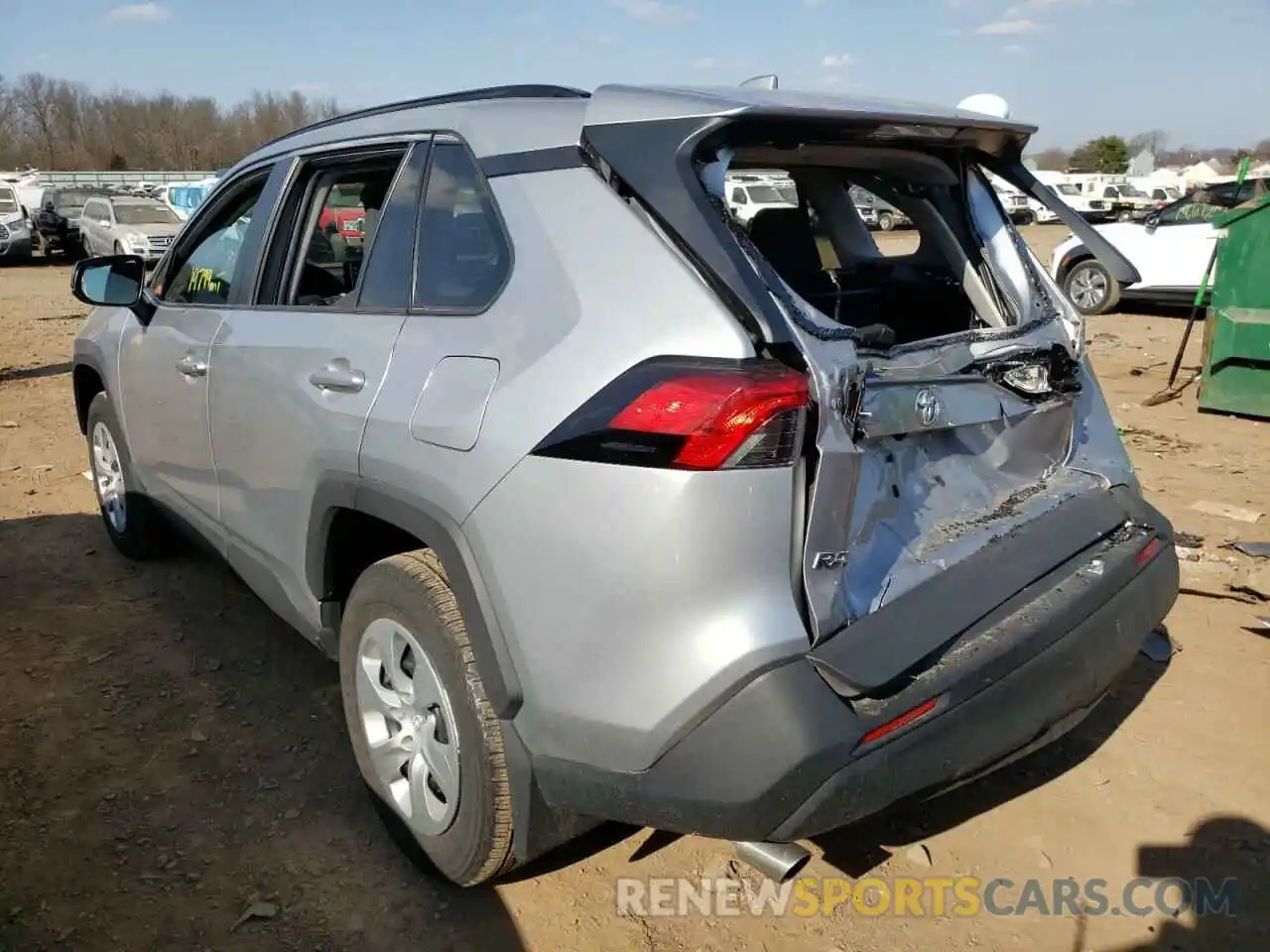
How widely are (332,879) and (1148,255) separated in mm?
13176

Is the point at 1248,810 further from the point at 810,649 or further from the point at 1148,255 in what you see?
the point at 1148,255

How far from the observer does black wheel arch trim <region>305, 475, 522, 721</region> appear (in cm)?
212

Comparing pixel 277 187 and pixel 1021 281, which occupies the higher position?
pixel 277 187

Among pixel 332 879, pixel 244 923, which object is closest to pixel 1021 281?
pixel 332 879

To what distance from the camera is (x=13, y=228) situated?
22.0 metres

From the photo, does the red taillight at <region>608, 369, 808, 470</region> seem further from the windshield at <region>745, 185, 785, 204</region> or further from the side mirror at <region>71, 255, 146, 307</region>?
the side mirror at <region>71, 255, 146, 307</region>

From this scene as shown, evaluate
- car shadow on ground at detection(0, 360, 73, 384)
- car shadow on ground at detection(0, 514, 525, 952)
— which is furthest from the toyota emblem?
car shadow on ground at detection(0, 360, 73, 384)

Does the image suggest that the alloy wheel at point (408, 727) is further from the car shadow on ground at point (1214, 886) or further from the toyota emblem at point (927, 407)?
the car shadow on ground at point (1214, 886)

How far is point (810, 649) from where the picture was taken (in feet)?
6.43

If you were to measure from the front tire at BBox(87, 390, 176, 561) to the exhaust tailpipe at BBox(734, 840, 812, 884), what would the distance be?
307 cm

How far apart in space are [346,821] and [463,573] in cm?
113

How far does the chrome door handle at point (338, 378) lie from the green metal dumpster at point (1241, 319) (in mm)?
6729

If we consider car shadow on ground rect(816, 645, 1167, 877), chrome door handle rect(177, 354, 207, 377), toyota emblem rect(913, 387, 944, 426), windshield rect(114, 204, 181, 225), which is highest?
toyota emblem rect(913, 387, 944, 426)

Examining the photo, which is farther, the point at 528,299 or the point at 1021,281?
the point at 1021,281
